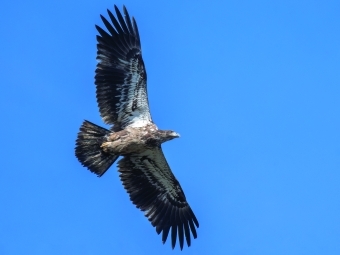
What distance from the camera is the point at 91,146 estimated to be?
18.8 metres

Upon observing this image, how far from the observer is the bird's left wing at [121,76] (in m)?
18.6

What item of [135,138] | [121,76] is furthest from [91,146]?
[121,76]

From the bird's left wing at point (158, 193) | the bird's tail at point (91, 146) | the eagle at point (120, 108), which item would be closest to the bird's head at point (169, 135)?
the eagle at point (120, 108)

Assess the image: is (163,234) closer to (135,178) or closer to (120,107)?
(135,178)

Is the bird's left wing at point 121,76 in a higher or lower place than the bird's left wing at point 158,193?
higher

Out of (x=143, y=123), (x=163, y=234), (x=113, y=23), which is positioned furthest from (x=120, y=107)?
(x=163, y=234)

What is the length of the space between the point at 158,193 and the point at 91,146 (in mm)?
2158

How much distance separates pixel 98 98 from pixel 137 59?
1191 mm

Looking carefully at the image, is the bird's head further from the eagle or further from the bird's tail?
the bird's tail

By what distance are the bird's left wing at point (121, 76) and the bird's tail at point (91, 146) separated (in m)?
0.33

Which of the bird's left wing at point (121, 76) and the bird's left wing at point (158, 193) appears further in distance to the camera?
the bird's left wing at point (158, 193)

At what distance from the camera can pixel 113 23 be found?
18844 millimetres

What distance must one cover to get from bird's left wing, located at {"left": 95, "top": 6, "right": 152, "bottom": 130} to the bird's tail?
333 millimetres

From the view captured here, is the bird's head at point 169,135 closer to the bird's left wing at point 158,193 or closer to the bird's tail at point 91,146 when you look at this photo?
the bird's left wing at point 158,193
